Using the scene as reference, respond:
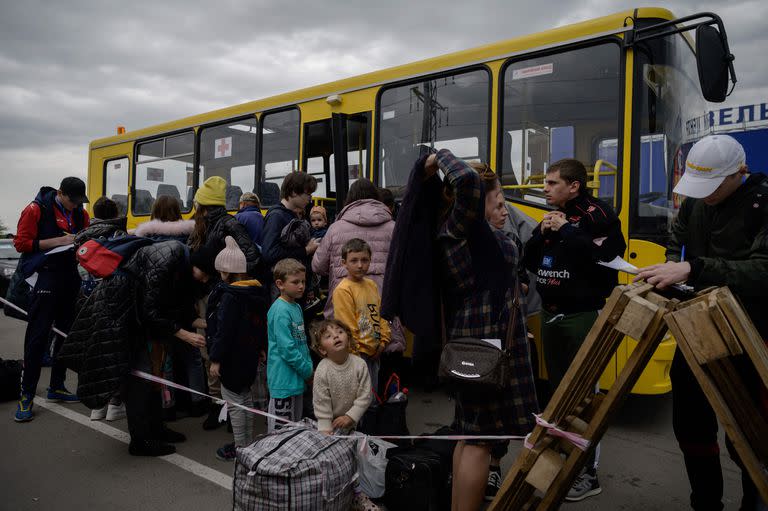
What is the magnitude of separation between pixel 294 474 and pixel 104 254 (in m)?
2.38

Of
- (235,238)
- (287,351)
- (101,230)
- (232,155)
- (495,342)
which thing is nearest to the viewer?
(495,342)

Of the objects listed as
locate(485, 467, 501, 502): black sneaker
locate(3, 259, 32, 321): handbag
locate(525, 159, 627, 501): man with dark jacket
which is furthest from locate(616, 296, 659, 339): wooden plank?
locate(3, 259, 32, 321): handbag

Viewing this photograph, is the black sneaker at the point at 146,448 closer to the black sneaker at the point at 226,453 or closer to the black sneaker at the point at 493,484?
the black sneaker at the point at 226,453

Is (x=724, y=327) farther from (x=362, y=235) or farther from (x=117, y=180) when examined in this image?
(x=117, y=180)

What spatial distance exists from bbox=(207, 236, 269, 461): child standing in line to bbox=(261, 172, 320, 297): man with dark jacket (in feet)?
1.64

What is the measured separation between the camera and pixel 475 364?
233 cm

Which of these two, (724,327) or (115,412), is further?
(115,412)

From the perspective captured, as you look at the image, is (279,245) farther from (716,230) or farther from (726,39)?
(726,39)

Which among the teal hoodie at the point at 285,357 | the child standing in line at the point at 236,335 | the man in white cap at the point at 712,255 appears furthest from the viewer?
the child standing in line at the point at 236,335

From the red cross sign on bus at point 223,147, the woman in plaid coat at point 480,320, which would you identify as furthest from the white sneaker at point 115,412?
the red cross sign on bus at point 223,147

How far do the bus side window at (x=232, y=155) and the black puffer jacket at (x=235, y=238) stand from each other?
8.44 ft

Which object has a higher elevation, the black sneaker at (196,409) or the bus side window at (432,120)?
the bus side window at (432,120)

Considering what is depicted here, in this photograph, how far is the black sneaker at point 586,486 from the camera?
3.26 m

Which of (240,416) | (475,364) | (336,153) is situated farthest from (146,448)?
(336,153)
